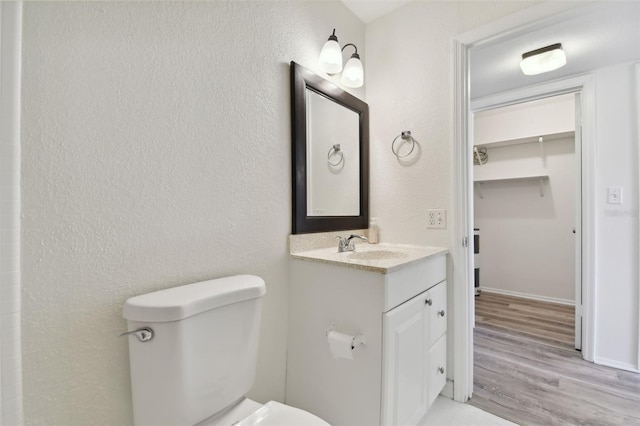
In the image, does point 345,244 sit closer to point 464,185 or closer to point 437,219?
point 437,219

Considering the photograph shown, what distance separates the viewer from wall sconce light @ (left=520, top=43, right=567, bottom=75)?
1843mm

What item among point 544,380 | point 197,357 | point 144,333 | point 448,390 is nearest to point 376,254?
point 448,390

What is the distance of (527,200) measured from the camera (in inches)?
134

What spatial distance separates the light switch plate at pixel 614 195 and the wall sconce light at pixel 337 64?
197cm

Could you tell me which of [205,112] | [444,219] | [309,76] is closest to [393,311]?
[444,219]

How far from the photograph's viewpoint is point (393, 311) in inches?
44.1

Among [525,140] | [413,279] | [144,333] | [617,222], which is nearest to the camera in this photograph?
Result: [144,333]

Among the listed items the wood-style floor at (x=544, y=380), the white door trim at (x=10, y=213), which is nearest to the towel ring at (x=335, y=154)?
the white door trim at (x=10, y=213)

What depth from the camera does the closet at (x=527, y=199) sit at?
3109 millimetres

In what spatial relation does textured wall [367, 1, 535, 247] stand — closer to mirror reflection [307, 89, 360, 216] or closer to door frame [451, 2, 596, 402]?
door frame [451, 2, 596, 402]

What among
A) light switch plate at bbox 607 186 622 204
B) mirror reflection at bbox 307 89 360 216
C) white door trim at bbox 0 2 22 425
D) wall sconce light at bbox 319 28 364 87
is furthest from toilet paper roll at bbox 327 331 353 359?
light switch plate at bbox 607 186 622 204

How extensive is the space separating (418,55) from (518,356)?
2.23m

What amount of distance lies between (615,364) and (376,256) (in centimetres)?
196

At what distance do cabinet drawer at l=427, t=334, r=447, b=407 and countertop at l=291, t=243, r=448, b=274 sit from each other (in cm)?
49
